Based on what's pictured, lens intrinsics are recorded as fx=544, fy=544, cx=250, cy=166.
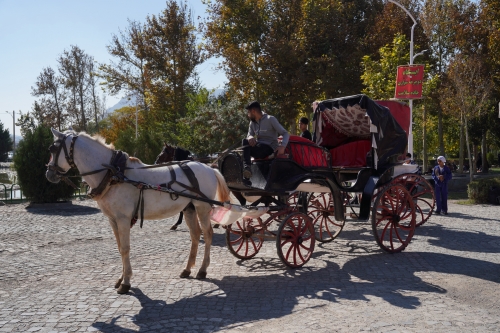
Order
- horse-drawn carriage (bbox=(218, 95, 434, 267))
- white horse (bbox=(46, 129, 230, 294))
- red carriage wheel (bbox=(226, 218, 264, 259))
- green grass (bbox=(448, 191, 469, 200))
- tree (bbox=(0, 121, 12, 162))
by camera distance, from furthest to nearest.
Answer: tree (bbox=(0, 121, 12, 162)) < green grass (bbox=(448, 191, 469, 200)) < red carriage wheel (bbox=(226, 218, 264, 259)) < horse-drawn carriage (bbox=(218, 95, 434, 267)) < white horse (bbox=(46, 129, 230, 294))

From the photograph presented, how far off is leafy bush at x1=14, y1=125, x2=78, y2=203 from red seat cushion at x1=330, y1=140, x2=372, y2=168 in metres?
10.8

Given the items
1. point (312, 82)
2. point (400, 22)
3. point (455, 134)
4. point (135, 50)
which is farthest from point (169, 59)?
point (455, 134)

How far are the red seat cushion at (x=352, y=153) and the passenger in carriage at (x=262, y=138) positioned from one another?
2.32m

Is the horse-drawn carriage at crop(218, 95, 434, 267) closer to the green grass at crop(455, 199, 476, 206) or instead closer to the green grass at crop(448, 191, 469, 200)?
the green grass at crop(455, 199, 476, 206)

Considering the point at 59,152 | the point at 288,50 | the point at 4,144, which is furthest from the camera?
the point at 4,144

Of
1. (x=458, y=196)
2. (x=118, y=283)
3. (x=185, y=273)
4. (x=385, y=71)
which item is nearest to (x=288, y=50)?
(x=385, y=71)

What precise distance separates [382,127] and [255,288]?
3.97m

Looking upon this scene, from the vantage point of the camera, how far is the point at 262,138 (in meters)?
8.74

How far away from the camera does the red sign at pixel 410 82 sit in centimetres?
1845

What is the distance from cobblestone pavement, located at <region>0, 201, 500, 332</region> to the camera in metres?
5.92

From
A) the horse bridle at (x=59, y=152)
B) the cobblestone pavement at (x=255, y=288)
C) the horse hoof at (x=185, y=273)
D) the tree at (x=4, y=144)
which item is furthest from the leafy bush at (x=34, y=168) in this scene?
the tree at (x=4, y=144)

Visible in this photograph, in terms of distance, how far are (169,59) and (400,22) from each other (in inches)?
581

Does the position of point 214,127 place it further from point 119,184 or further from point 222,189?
point 119,184

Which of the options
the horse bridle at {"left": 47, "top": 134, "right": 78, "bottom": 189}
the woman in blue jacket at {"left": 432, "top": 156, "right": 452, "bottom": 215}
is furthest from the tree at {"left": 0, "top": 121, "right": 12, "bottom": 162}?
the horse bridle at {"left": 47, "top": 134, "right": 78, "bottom": 189}
